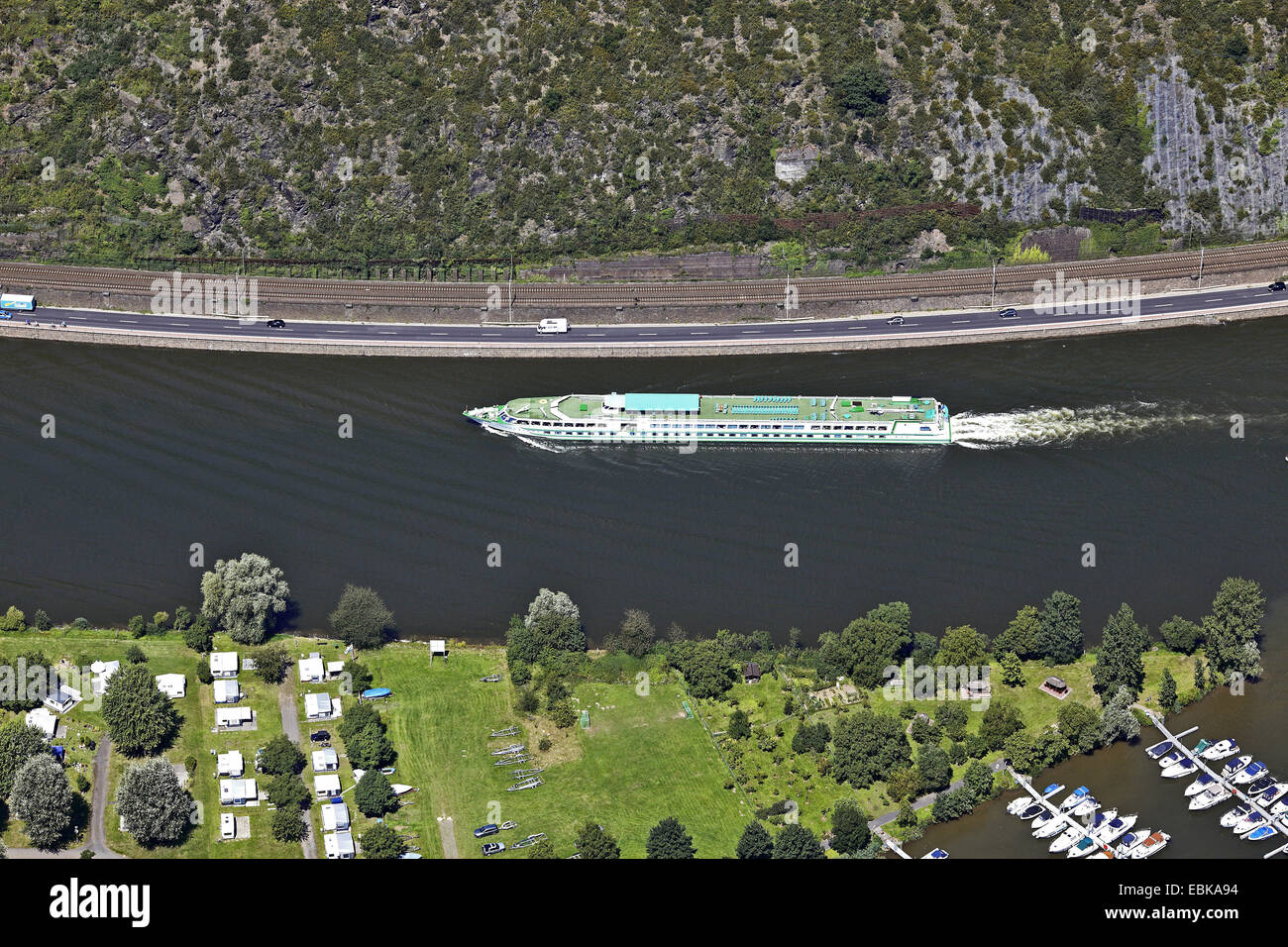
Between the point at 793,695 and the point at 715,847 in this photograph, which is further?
the point at 793,695

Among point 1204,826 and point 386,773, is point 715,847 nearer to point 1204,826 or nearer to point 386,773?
point 386,773

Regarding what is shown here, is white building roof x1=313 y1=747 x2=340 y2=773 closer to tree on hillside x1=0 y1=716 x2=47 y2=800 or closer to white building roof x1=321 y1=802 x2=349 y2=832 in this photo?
white building roof x1=321 y1=802 x2=349 y2=832

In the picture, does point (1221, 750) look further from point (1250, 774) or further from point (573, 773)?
point (573, 773)

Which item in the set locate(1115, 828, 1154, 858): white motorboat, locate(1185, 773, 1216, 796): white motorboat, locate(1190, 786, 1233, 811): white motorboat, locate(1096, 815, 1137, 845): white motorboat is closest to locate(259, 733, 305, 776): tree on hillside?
locate(1096, 815, 1137, 845): white motorboat

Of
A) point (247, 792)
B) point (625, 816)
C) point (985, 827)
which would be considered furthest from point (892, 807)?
point (247, 792)

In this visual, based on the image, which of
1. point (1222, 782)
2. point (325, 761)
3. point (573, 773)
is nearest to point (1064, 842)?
point (1222, 782)

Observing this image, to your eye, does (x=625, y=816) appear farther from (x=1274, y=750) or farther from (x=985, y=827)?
(x=1274, y=750)

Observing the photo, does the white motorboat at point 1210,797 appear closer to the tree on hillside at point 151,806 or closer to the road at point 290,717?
the road at point 290,717
